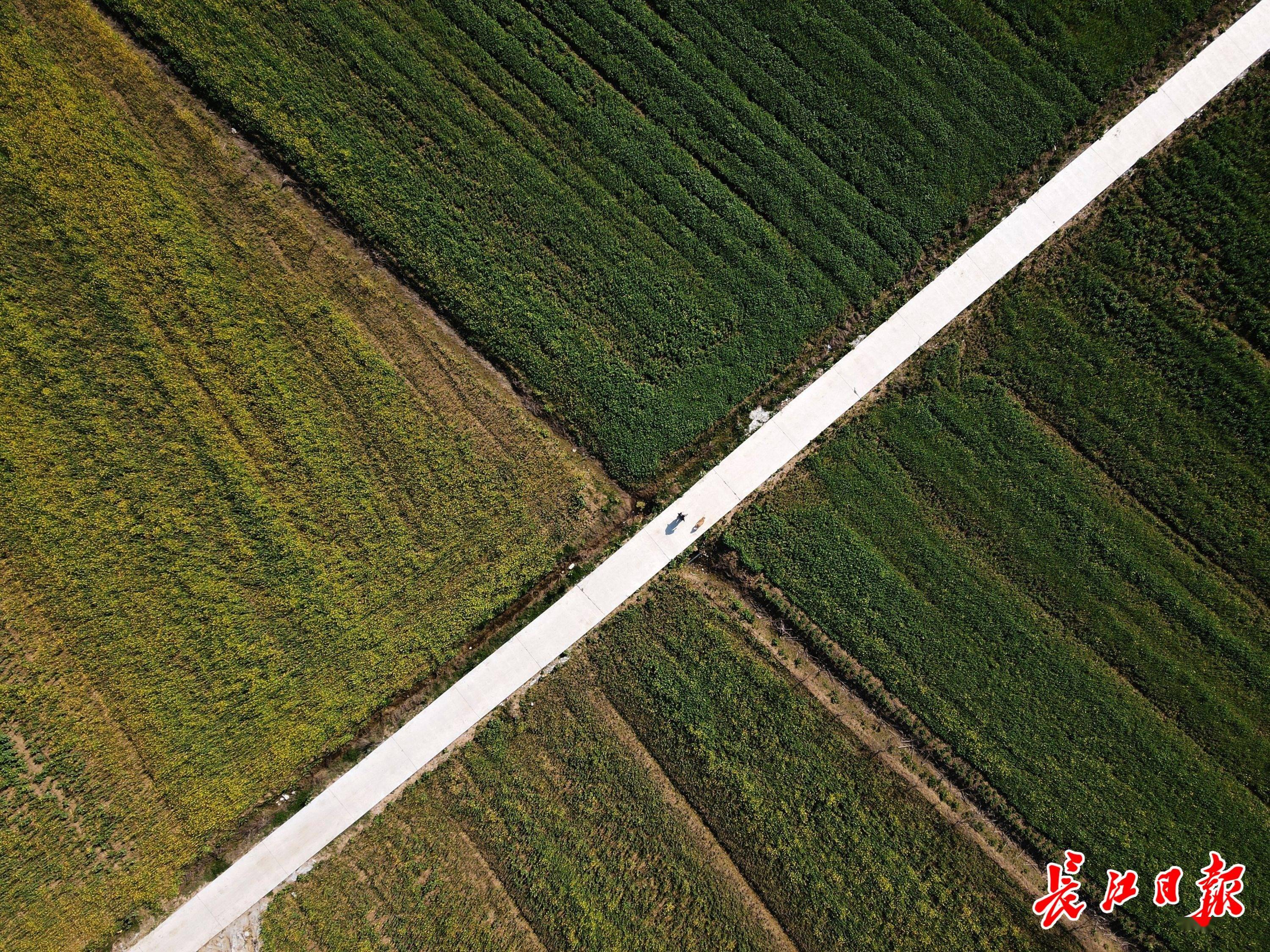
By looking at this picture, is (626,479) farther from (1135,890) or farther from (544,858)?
(1135,890)

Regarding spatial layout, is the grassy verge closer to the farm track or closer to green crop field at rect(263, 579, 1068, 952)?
green crop field at rect(263, 579, 1068, 952)

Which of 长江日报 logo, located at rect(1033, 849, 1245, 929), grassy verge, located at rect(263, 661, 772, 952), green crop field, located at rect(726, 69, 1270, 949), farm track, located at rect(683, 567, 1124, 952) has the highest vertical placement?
green crop field, located at rect(726, 69, 1270, 949)

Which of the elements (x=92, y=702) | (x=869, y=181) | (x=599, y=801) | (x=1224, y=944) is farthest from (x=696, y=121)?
(x=1224, y=944)

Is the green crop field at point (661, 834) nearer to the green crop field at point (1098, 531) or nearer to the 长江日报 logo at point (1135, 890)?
the 长江日报 logo at point (1135, 890)

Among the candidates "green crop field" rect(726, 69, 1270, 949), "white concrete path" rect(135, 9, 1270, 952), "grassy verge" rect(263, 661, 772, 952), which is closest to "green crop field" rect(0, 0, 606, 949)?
"white concrete path" rect(135, 9, 1270, 952)

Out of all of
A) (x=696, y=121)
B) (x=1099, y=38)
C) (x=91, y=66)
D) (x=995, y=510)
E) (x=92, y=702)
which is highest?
(x=1099, y=38)

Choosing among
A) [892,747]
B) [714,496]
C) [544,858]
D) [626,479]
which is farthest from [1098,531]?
[544,858]

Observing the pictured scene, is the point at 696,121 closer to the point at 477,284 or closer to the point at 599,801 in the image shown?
the point at 477,284
